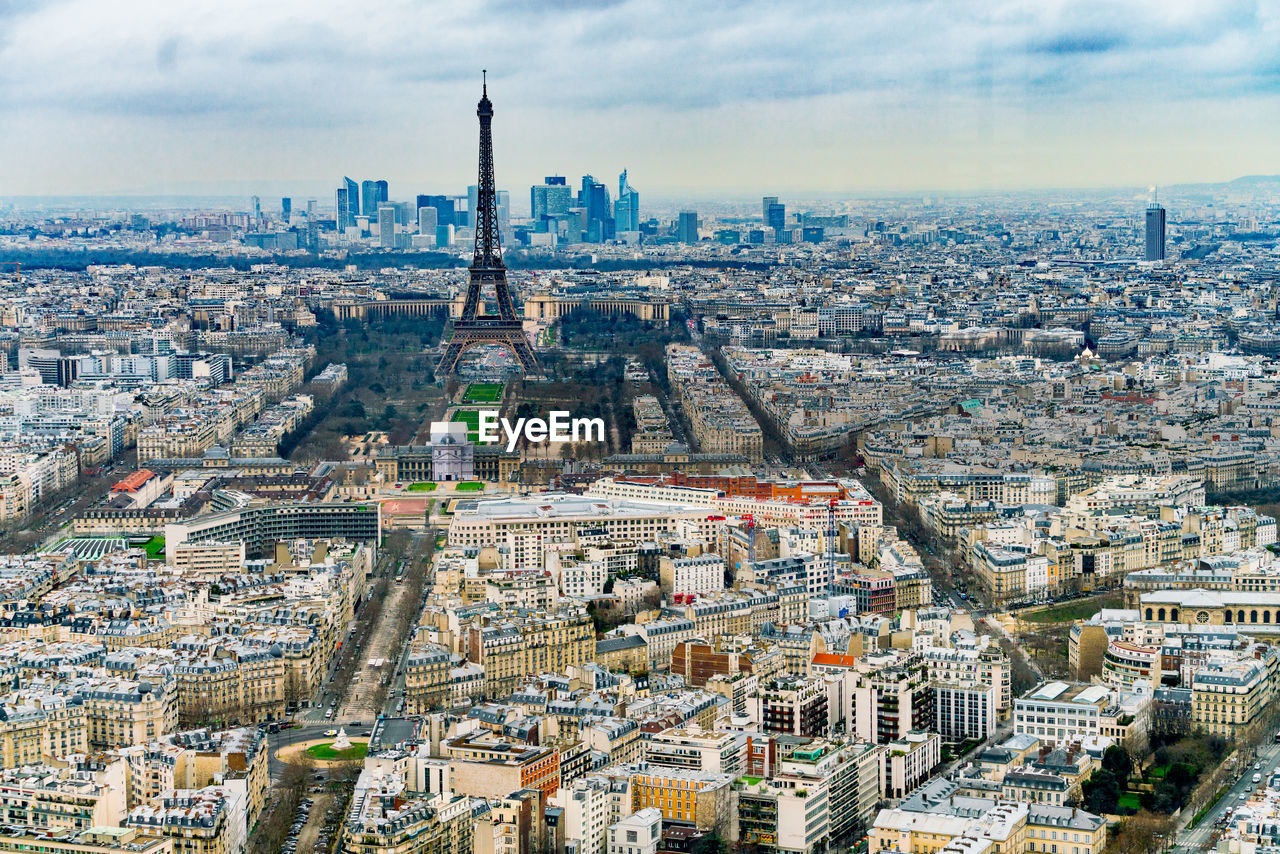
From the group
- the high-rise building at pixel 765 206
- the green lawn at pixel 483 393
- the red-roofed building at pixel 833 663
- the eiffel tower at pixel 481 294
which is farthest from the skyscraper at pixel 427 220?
the red-roofed building at pixel 833 663

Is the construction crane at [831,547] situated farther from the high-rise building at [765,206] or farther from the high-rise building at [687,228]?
the high-rise building at [687,228]

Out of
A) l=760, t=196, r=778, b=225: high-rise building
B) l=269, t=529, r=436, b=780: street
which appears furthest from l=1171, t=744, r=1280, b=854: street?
l=760, t=196, r=778, b=225: high-rise building

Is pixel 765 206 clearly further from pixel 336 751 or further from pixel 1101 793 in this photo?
pixel 1101 793

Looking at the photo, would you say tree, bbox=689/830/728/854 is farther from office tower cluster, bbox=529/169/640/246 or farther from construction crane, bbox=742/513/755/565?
office tower cluster, bbox=529/169/640/246

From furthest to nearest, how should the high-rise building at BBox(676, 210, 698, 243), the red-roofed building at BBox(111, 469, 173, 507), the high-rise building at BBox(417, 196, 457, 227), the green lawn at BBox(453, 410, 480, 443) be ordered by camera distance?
1. the high-rise building at BBox(417, 196, 457, 227)
2. the high-rise building at BBox(676, 210, 698, 243)
3. the green lawn at BBox(453, 410, 480, 443)
4. the red-roofed building at BBox(111, 469, 173, 507)

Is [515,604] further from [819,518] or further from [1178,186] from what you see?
[1178,186]

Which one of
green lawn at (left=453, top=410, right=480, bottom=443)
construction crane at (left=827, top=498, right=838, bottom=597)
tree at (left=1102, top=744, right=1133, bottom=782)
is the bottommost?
tree at (left=1102, top=744, right=1133, bottom=782)
